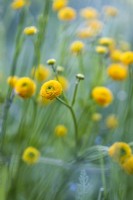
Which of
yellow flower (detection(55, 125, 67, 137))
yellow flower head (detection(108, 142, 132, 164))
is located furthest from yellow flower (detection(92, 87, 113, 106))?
yellow flower head (detection(108, 142, 132, 164))

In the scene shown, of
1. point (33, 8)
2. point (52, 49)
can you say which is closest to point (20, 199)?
point (52, 49)

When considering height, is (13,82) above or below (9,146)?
above

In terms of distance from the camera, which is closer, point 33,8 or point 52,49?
point 52,49

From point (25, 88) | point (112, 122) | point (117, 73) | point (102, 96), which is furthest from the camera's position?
point (112, 122)

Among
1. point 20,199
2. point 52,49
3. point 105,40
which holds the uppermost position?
point 52,49

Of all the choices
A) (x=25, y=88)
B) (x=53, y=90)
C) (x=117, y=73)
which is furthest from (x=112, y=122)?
(x=53, y=90)

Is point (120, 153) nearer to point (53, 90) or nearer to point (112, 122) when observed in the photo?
point (53, 90)

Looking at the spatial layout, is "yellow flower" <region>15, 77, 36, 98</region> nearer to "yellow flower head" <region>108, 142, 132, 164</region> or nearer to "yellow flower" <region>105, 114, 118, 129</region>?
"yellow flower head" <region>108, 142, 132, 164</region>

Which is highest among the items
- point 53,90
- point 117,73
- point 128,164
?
point 117,73

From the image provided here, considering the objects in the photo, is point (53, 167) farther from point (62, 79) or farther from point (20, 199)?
point (62, 79)

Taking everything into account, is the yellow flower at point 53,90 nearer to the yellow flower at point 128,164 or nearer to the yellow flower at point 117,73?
the yellow flower at point 128,164

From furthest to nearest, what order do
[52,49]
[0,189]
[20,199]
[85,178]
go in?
[52,49]
[20,199]
[0,189]
[85,178]
